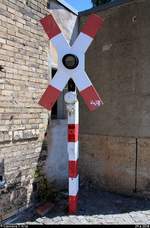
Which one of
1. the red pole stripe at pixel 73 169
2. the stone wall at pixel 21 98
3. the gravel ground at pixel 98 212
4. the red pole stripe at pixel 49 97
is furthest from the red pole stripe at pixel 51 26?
the gravel ground at pixel 98 212

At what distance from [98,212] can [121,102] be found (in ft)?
6.06

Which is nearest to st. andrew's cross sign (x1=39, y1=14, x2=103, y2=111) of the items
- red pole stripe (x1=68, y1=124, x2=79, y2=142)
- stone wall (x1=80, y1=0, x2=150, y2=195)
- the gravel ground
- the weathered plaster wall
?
red pole stripe (x1=68, y1=124, x2=79, y2=142)

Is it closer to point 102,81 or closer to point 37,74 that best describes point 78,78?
point 37,74

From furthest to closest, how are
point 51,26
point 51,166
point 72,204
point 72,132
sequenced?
point 51,166 → point 72,204 → point 72,132 → point 51,26

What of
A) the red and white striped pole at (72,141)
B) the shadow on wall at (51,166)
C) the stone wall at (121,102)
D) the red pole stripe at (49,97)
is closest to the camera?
→ the red pole stripe at (49,97)

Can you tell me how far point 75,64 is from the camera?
3887 mm

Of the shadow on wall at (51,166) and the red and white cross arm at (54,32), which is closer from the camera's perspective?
the red and white cross arm at (54,32)

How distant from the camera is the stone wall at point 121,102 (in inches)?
191

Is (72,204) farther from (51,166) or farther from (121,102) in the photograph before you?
(121,102)

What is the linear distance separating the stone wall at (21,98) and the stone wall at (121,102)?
109 centimetres

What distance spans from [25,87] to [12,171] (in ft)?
3.94

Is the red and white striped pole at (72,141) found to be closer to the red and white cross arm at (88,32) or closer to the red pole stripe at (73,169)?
the red pole stripe at (73,169)

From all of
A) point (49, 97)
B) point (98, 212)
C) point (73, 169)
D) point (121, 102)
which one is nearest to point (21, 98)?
point (49, 97)

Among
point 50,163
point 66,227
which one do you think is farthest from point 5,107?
point 66,227
